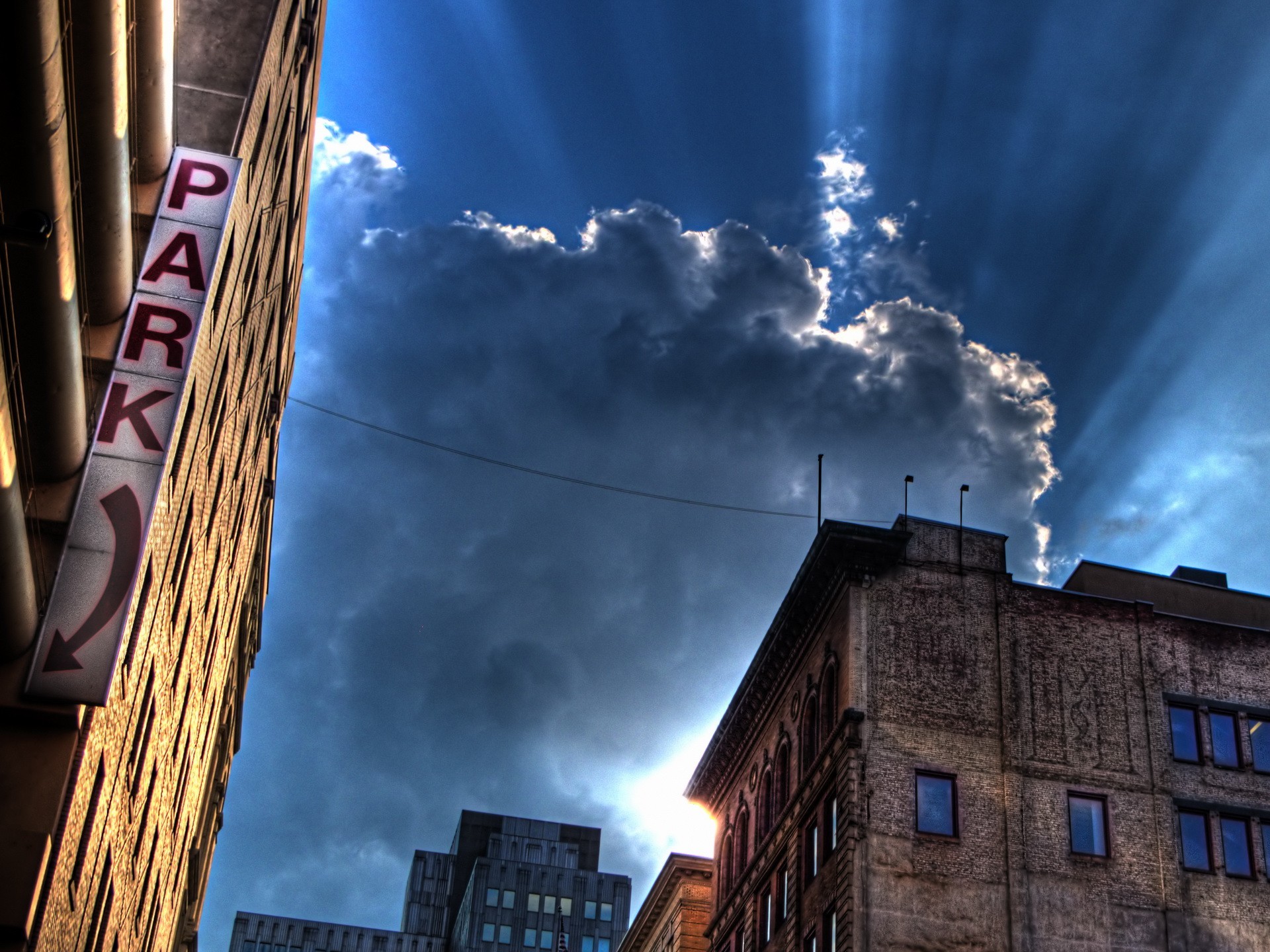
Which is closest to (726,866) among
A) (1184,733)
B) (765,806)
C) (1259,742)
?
(765,806)

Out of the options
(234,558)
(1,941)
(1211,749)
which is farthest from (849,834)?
(1,941)

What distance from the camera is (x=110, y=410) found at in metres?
20.2

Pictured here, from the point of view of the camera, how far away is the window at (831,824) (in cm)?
4544

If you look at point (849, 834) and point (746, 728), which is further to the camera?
point (746, 728)

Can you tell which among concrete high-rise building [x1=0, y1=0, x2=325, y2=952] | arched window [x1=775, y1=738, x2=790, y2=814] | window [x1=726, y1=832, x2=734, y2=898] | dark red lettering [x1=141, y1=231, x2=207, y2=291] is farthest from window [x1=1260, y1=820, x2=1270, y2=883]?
dark red lettering [x1=141, y1=231, x2=207, y2=291]

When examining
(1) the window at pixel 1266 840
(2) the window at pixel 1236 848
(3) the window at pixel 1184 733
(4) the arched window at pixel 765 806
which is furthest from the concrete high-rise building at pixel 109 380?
(1) the window at pixel 1266 840

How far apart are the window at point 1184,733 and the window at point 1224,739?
0.56 metres

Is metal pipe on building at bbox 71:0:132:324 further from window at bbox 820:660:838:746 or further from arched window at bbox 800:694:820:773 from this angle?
arched window at bbox 800:694:820:773

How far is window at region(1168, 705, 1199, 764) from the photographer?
151 feet

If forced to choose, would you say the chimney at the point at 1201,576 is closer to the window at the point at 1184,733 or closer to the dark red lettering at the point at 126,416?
the window at the point at 1184,733

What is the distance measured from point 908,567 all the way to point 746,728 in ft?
49.3

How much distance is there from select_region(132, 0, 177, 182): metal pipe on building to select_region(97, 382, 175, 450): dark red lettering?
4598 mm

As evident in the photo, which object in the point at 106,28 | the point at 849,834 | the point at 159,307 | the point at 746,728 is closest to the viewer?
the point at 106,28

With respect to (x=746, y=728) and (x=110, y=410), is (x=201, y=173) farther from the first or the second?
(x=746, y=728)
